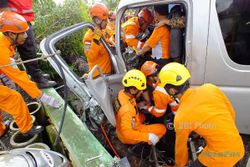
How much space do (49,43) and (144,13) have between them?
200 centimetres

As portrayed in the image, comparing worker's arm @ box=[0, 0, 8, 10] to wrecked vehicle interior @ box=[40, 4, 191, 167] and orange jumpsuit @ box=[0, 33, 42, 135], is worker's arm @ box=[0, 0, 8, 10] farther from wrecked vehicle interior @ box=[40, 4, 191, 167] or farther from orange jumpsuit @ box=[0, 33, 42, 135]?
wrecked vehicle interior @ box=[40, 4, 191, 167]

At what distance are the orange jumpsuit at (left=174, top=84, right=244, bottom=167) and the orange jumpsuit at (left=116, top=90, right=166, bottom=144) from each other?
61 cm

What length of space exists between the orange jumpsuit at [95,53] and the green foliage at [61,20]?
1.74m

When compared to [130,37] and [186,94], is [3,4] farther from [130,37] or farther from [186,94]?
[186,94]

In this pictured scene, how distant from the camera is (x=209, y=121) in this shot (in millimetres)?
2021

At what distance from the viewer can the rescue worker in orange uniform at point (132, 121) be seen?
2635 millimetres

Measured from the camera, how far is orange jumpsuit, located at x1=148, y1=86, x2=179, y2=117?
2.67 metres

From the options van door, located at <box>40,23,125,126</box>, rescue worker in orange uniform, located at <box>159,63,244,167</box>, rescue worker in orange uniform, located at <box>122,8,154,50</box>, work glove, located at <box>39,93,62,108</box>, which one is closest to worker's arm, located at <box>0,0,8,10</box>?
van door, located at <box>40,23,125,126</box>

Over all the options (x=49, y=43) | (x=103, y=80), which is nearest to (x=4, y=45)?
(x=49, y=43)

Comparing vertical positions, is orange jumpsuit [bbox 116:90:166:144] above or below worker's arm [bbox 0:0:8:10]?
below

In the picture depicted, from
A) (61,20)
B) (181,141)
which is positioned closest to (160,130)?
(181,141)

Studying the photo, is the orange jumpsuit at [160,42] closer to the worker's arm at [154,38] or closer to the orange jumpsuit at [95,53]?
the worker's arm at [154,38]

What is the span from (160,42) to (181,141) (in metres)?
1.45

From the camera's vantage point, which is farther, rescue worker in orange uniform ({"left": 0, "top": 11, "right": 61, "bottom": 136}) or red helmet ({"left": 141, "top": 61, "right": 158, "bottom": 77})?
red helmet ({"left": 141, "top": 61, "right": 158, "bottom": 77})
